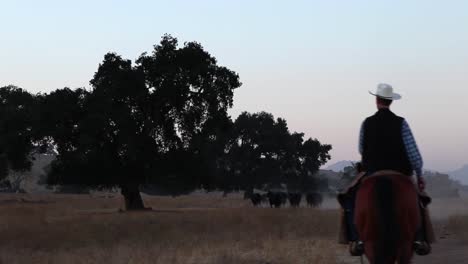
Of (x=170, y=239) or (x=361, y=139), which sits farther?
(x=170, y=239)

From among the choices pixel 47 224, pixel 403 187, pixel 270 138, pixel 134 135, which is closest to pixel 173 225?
pixel 47 224

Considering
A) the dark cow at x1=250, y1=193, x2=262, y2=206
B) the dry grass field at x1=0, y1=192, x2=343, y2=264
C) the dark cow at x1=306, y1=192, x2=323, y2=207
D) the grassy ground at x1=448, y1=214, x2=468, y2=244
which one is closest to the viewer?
the dry grass field at x1=0, y1=192, x2=343, y2=264

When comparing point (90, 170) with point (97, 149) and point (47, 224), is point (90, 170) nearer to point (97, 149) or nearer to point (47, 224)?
point (97, 149)

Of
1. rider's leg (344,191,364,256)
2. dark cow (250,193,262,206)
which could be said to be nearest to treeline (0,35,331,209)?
dark cow (250,193,262,206)

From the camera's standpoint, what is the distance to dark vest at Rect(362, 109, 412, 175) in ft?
26.5

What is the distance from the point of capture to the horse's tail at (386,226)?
24.1 ft

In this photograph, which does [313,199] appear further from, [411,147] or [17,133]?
[411,147]

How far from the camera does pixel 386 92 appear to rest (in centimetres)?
834

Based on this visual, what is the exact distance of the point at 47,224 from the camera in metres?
28.5

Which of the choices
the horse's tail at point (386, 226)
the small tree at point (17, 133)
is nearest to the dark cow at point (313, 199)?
the small tree at point (17, 133)

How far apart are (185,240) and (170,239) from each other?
128cm

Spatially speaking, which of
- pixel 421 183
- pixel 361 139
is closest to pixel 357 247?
pixel 421 183

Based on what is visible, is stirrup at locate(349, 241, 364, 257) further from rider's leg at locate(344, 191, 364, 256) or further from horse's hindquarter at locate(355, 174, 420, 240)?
horse's hindquarter at locate(355, 174, 420, 240)

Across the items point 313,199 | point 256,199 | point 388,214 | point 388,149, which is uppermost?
point 313,199
